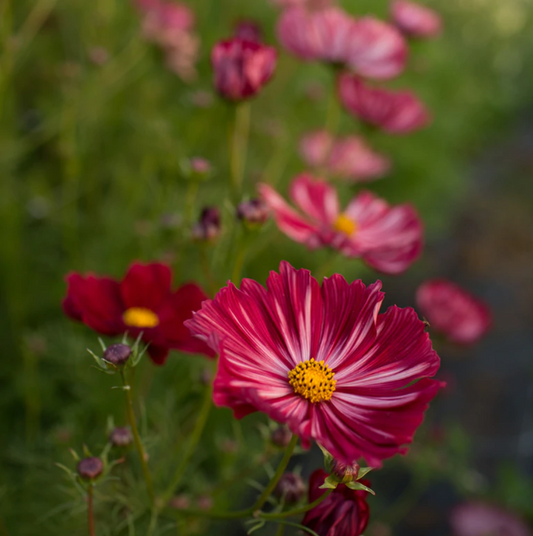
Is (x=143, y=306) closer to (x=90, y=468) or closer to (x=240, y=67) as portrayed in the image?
(x=90, y=468)

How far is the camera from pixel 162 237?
3.12ft

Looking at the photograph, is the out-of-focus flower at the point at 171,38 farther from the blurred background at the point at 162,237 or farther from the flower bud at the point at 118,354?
the flower bud at the point at 118,354

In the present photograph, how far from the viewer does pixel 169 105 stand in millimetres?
1904

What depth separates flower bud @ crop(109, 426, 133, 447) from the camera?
569 millimetres

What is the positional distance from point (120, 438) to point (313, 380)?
201 mm

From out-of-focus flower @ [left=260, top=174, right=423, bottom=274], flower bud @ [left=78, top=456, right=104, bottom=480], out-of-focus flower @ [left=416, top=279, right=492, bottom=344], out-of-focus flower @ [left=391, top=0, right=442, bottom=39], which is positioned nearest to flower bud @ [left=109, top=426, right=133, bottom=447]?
flower bud @ [left=78, top=456, right=104, bottom=480]

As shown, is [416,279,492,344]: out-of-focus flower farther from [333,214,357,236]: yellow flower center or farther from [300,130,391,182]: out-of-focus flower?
[300,130,391,182]: out-of-focus flower

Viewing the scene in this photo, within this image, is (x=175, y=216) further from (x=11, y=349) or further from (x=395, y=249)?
(x=11, y=349)

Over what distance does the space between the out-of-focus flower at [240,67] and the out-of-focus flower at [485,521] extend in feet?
3.43

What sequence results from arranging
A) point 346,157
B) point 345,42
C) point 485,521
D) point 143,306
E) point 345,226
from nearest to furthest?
point 143,306 < point 345,226 < point 345,42 < point 485,521 < point 346,157

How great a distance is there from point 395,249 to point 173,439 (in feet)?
1.38

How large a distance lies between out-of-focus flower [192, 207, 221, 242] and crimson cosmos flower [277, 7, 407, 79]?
50 cm

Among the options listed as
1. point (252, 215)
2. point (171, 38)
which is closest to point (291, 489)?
point (252, 215)

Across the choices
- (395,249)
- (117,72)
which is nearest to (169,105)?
(117,72)
